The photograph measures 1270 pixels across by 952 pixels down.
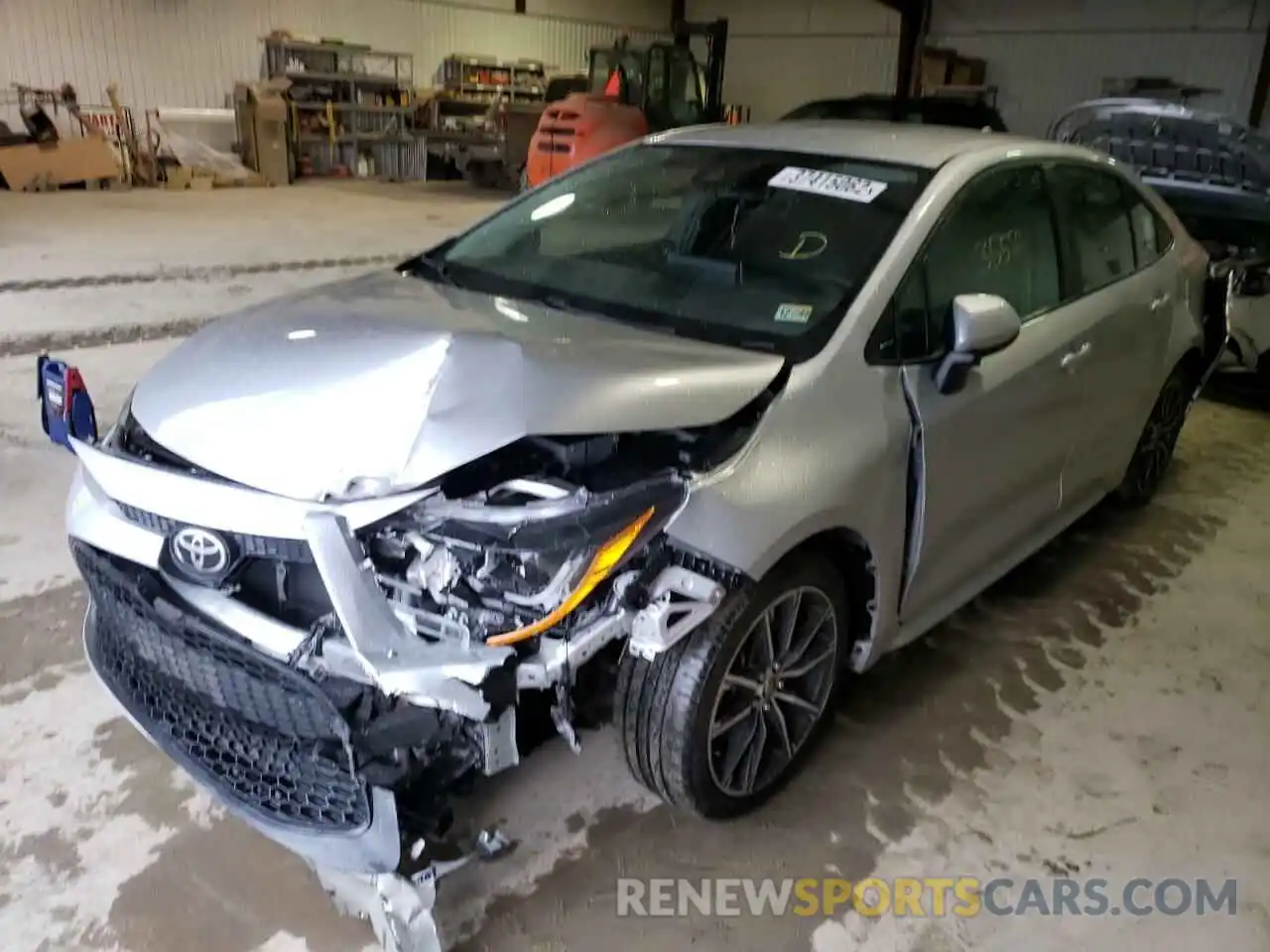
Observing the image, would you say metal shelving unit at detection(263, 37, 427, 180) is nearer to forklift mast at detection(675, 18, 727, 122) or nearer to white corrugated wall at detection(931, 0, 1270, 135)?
forklift mast at detection(675, 18, 727, 122)

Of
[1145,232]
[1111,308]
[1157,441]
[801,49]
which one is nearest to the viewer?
[1111,308]

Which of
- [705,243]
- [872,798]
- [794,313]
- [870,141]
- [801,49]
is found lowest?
[872,798]

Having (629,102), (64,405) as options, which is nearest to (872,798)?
(64,405)

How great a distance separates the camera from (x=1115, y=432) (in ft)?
10.6

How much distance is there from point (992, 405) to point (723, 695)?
98cm

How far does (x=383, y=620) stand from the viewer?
5.16 ft

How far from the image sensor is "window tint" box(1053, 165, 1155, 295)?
288 centimetres

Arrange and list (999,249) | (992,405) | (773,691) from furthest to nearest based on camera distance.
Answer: (999,249)
(992,405)
(773,691)

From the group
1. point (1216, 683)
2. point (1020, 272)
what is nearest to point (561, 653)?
point (1020, 272)

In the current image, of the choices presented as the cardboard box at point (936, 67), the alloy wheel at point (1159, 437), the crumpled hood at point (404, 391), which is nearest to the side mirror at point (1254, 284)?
the alloy wheel at point (1159, 437)

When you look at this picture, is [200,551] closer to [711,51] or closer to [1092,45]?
[711,51]

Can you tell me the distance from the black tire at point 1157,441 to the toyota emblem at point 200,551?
306cm

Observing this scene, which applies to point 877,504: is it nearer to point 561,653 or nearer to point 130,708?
point 561,653

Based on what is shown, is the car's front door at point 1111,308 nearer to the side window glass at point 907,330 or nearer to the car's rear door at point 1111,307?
the car's rear door at point 1111,307
